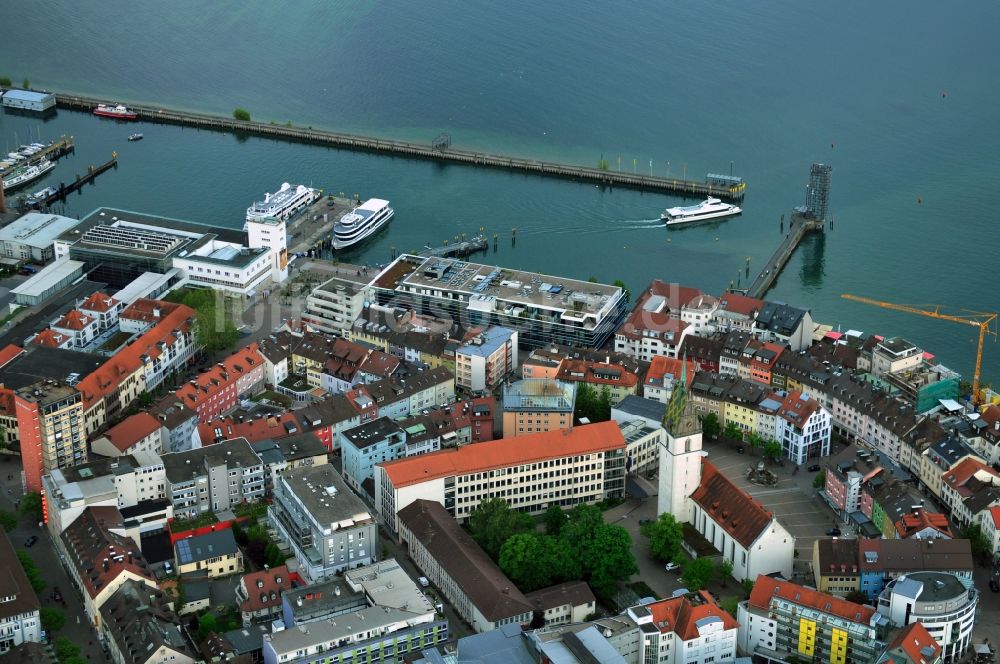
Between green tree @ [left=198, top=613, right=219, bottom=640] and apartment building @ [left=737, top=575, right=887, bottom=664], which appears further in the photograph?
green tree @ [left=198, top=613, right=219, bottom=640]

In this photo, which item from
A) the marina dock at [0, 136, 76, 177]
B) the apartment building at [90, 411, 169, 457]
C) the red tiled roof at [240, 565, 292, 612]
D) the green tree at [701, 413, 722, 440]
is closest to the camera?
the red tiled roof at [240, 565, 292, 612]

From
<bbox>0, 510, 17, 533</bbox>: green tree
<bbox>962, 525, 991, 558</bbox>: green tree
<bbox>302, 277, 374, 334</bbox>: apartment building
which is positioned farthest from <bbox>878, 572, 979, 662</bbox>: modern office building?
<bbox>0, 510, 17, 533</bbox>: green tree

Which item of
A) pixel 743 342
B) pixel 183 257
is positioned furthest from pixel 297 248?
pixel 743 342

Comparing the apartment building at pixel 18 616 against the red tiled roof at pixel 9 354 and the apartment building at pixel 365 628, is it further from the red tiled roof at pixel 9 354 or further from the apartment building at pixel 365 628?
the red tiled roof at pixel 9 354

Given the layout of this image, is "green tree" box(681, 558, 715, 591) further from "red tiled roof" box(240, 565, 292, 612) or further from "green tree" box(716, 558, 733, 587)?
"red tiled roof" box(240, 565, 292, 612)

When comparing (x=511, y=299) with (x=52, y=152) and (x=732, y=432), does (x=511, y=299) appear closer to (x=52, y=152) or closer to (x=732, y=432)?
A: (x=732, y=432)
